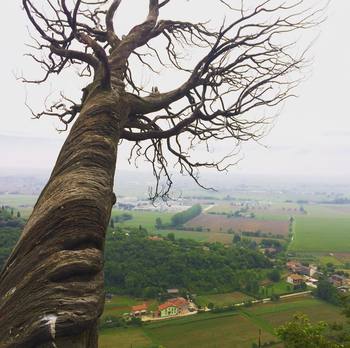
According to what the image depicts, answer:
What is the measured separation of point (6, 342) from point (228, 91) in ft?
10.6

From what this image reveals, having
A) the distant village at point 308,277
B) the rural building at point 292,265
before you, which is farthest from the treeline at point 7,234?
the rural building at point 292,265

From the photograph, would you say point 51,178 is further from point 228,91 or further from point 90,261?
point 228,91

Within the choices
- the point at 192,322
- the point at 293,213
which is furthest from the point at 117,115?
the point at 293,213

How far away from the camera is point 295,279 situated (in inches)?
1991

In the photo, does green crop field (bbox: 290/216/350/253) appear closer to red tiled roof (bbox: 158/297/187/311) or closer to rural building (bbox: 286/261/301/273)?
rural building (bbox: 286/261/301/273)

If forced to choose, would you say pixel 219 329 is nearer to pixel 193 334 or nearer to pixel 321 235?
pixel 193 334

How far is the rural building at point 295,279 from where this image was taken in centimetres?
4983

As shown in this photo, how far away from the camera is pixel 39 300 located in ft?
6.09

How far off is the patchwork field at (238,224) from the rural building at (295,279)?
36617 millimetres

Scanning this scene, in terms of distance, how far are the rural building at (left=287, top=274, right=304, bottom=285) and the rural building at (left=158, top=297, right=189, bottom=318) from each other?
17417 mm

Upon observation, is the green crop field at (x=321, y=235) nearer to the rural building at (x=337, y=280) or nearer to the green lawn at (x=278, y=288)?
the rural building at (x=337, y=280)

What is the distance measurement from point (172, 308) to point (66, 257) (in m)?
40.5

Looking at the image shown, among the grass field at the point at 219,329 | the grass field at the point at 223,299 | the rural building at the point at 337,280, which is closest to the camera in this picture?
the grass field at the point at 219,329

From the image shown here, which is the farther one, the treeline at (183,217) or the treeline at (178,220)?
the treeline at (183,217)
